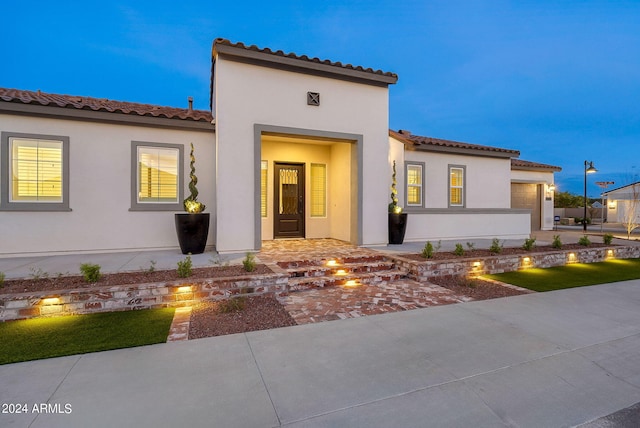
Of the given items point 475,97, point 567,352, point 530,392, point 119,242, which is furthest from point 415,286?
point 475,97

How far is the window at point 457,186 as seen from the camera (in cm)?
1105

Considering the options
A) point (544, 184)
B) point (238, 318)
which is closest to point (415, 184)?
point (238, 318)

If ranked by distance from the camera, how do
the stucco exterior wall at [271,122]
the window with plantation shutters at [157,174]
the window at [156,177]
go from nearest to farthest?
the stucco exterior wall at [271,122] < the window at [156,177] < the window with plantation shutters at [157,174]

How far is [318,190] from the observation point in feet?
33.0

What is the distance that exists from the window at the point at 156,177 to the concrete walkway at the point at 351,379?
5.22 m

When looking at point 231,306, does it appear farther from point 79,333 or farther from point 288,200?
point 288,200

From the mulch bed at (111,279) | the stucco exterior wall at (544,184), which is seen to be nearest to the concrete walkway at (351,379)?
the mulch bed at (111,279)

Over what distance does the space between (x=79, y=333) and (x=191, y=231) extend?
140 inches

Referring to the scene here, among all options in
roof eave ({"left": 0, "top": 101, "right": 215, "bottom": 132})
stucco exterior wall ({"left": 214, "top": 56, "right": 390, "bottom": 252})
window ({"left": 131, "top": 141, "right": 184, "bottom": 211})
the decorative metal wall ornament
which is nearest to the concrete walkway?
stucco exterior wall ({"left": 214, "top": 56, "right": 390, "bottom": 252})

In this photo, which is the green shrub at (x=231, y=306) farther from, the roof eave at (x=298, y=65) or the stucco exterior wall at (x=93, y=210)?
the roof eave at (x=298, y=65)

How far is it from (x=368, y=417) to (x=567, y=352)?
2.45 metres

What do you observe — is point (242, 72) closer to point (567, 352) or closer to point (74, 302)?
point (74, 302)

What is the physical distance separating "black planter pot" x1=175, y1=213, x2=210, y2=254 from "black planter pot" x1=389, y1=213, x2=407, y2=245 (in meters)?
5.13

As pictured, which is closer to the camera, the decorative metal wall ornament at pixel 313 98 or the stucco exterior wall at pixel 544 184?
the decorative metal wall ornament at pixel 313 98
